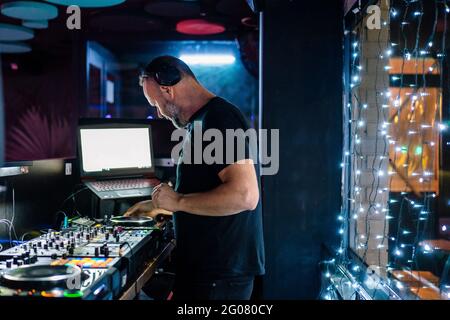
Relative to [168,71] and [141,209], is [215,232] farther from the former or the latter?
[141,209]

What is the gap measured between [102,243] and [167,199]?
1.40 ft

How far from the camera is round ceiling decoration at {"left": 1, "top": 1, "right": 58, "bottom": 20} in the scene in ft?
15.8

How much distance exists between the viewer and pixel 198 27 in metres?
5.79

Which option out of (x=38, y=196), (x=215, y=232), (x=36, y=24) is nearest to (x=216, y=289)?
(x=215, y=232)

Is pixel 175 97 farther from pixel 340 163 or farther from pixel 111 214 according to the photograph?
pixel 340 163

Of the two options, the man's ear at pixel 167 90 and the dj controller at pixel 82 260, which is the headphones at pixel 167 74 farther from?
the dj controller at pixel 82 260

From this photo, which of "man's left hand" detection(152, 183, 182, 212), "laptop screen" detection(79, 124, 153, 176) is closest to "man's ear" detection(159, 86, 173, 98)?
"man's left hand" detection(152, 183, 182, 212)

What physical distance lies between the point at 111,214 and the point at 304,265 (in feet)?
4.67

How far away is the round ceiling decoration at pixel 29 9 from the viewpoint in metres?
4.81

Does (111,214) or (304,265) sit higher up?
(111,214)

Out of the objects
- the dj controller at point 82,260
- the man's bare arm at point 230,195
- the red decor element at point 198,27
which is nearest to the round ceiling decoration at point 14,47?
Result: the red decor element at point 198,27

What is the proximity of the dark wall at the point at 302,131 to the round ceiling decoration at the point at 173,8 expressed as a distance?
1.72 m
